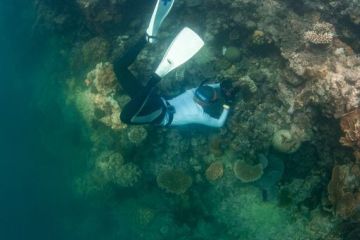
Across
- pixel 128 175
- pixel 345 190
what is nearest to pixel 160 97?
pixel 128 175

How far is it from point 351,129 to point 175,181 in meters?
3.77

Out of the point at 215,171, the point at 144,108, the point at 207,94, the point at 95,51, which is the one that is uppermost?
the point at 144,108

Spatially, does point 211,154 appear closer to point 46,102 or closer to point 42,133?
point 46,102

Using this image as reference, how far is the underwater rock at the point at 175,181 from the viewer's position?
7664 mm

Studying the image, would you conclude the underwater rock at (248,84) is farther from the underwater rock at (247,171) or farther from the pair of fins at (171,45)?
the pair of fins at (171,45)

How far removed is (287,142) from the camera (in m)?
6.82

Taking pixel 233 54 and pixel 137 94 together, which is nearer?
pixel 137 94

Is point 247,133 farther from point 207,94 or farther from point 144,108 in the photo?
point 144,108

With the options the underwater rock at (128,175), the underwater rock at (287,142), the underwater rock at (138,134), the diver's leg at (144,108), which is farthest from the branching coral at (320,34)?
the underwater rock at (128,175)

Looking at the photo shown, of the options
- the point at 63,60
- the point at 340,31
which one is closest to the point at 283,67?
the point at 340,31

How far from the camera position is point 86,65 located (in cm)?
1002

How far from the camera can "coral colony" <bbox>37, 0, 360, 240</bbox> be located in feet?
21.6

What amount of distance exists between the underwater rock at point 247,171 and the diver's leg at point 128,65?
2855 mm

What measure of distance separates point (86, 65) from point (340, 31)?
6796mm
